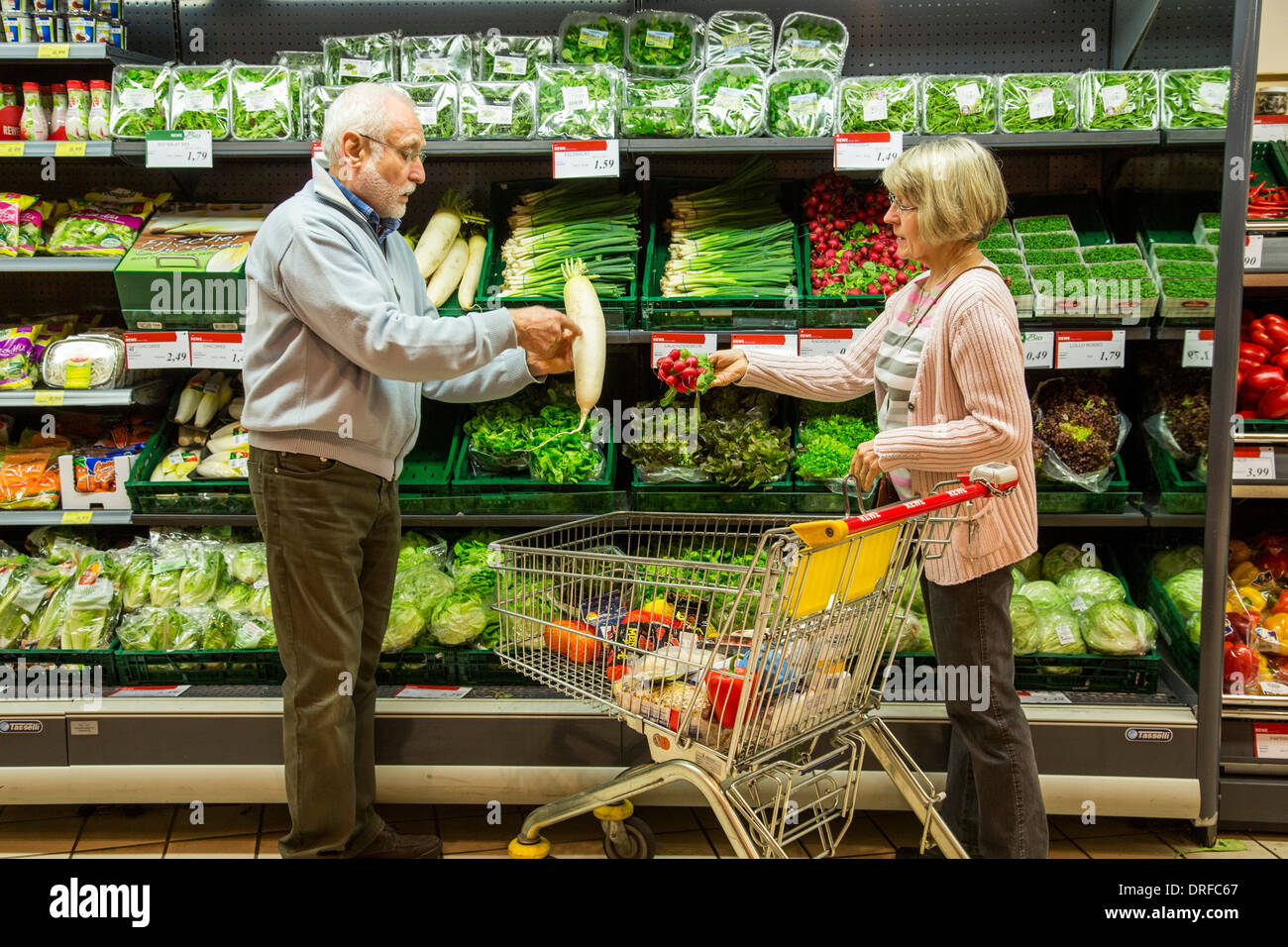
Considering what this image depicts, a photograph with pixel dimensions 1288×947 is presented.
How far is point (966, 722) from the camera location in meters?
2.38

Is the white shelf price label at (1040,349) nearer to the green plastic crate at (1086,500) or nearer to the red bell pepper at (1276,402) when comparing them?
the green plastic crate at (1086,500)

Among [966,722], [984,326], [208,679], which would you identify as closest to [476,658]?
[208,679]

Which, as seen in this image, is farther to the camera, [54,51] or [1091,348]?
[54,51]

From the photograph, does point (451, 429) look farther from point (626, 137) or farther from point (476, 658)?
point (626, 137)

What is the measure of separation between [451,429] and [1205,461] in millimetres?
2314

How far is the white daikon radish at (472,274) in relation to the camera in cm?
326

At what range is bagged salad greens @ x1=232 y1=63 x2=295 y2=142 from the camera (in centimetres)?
315

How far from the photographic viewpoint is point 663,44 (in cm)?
333

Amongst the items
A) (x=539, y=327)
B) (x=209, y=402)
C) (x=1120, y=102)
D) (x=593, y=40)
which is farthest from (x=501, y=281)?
(x=1120, y=102)

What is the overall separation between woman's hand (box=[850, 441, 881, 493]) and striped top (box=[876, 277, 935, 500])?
12 cm

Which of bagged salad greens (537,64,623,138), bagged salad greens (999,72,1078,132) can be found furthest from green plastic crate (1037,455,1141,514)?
bagged salad greens (537,64,623,138)

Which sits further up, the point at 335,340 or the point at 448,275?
the point at 448,275

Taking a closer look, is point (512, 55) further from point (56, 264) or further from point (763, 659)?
point (763, 659)

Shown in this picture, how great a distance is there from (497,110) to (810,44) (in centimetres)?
101
